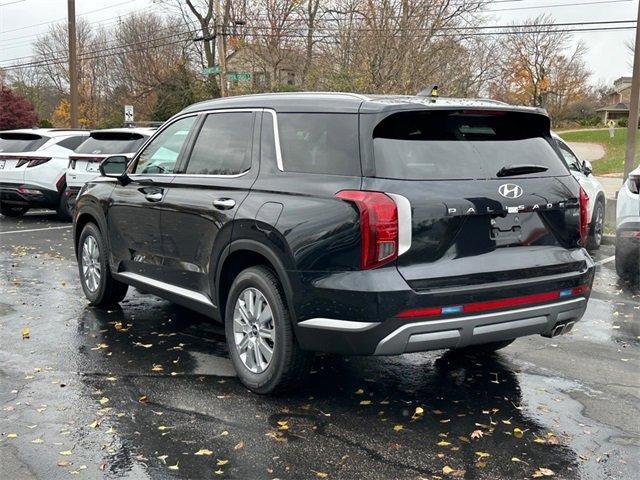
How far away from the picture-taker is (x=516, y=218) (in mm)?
4023

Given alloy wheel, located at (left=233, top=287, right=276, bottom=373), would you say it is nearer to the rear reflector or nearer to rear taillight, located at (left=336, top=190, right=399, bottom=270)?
rear taillight, located at (left=336, top=190, right=399, bottom=270)

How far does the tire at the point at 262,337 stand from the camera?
409cm

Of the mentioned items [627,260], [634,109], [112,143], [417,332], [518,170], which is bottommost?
[627,260]

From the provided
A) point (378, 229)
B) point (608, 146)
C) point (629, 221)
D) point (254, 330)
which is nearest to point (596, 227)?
point (629, 221)

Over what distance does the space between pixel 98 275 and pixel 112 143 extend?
636cm

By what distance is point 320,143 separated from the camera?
4117 mm

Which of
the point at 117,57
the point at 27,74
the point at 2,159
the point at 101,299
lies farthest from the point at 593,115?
the point at 101,299

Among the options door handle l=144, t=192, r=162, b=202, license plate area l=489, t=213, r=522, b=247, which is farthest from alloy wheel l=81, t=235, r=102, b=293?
license plate area l=489, t=213, r=522, b=247

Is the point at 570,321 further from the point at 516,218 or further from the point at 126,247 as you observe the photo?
the point at 126,247

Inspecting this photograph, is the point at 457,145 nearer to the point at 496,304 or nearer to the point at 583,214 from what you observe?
the point at 496,304

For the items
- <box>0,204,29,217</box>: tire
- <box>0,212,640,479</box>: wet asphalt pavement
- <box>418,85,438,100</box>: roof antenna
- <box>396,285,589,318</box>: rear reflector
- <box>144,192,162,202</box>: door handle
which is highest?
<box>418,85,438,100</box>: roof antenna

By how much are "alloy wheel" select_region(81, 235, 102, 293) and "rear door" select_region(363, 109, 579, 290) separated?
3633mm

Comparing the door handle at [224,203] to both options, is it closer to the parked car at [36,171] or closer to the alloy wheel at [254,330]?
the alloy wheel at [254,330]

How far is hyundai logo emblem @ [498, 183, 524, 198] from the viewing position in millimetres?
3962
